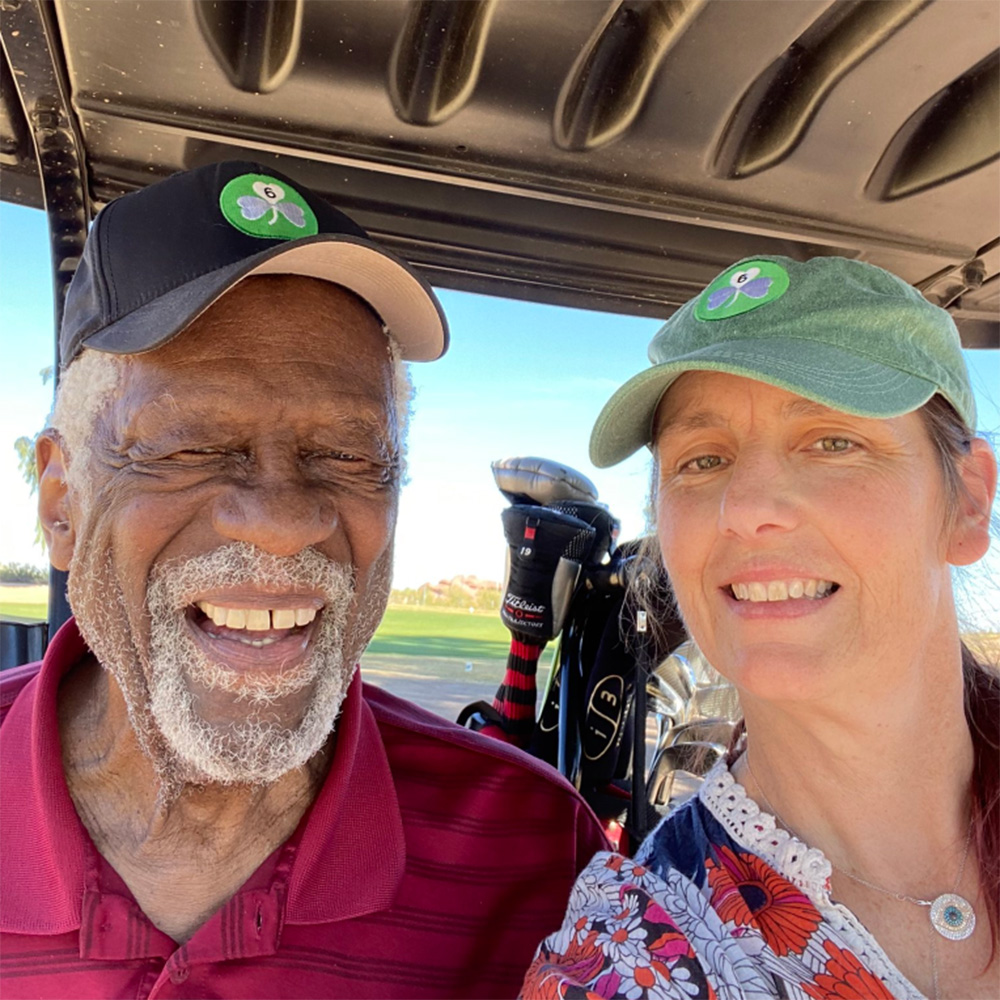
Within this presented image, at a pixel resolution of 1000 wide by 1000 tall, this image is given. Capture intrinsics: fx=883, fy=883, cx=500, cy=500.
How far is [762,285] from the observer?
143 centimetres

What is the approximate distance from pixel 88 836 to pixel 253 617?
1.47 feet

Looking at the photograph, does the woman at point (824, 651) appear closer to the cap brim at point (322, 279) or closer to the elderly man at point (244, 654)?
the elderly man at point (244, 654)

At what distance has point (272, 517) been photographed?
1.53 m

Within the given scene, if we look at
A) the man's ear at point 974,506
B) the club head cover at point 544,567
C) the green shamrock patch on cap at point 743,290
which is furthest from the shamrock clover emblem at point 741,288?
the club head cover at point 544,567

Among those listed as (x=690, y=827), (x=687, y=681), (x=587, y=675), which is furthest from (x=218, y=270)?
(x=687, y=681)

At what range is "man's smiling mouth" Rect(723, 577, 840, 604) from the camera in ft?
4.31

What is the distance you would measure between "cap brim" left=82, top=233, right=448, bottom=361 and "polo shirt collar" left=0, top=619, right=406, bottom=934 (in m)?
0.65

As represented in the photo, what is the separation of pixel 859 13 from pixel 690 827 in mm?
1335

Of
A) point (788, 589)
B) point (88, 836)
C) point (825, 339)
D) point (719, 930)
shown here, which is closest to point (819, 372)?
point (825, 339)

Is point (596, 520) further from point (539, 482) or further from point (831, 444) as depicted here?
point (831, 444)

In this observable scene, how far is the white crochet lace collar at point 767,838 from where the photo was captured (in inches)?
51.5

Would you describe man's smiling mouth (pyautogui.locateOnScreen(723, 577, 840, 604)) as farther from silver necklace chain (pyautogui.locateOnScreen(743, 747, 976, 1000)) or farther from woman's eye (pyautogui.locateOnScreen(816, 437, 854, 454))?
silver necklace chain (pyautogui.locateOnScreen(743, 747, 976, 1000))

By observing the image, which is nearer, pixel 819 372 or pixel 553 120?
pixel 819 372

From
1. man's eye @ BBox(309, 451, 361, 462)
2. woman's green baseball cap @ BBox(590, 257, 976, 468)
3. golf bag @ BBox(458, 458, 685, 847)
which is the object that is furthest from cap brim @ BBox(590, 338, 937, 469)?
golf bag @ BBox(458, 458, 685, 847)
